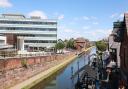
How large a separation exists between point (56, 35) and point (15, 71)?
111m

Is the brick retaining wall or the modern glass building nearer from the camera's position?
the brick retaining wall

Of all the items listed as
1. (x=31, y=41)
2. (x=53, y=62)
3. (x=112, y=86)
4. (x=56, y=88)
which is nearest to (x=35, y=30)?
(x=31, y=41)

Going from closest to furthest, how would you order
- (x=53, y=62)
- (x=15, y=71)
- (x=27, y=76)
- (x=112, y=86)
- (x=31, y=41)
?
(x=112, y=86)
(x=15, y=71)
(x=27, y=76)
(x=53, y=62)
(x=31, y=41)

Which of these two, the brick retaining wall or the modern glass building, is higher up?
the modern glass building

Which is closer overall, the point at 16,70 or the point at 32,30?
the point at 16,70

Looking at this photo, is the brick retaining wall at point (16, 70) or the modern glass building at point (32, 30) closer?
the brick retaining wall at point (16, 70)

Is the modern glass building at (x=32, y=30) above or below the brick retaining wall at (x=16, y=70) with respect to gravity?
above

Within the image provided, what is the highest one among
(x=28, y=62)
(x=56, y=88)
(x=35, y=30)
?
(x=35, y=30)

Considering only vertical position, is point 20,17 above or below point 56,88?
above

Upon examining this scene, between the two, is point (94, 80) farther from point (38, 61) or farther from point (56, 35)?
point (56, 35)

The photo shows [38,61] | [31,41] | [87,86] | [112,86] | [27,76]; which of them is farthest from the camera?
[31,41]

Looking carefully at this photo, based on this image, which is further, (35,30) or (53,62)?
(35,30)

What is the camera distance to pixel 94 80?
46.3m

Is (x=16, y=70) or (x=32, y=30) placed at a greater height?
(x=32, y=30)
